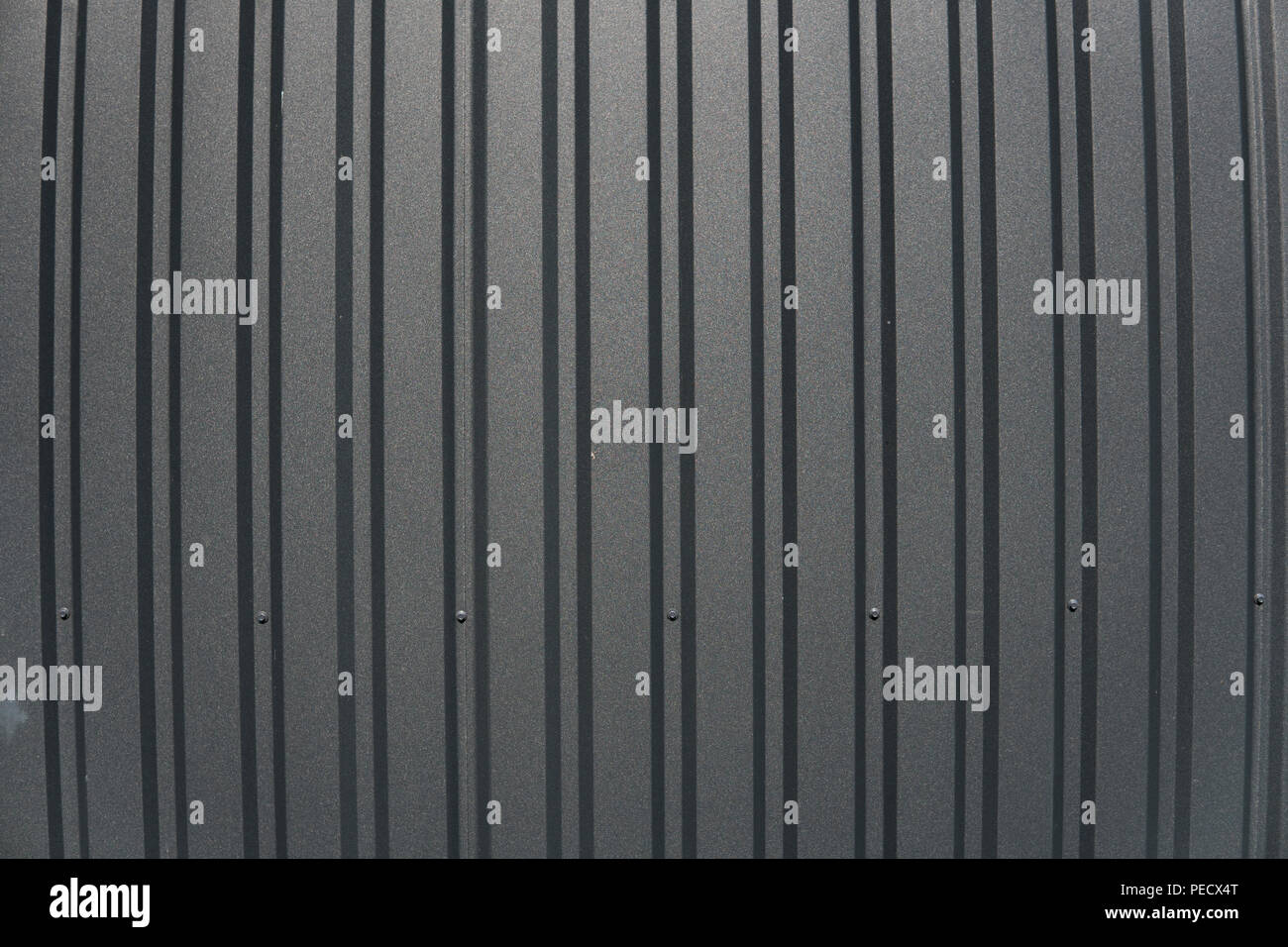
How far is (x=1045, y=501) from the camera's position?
260 centimetres

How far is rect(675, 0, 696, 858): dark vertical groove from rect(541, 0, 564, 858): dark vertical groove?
1.18 ft

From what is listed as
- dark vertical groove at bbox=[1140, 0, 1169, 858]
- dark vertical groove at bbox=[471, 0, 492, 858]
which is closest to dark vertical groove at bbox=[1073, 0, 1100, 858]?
dark vertical groove at bbox=[1140, 0, 1169, 858]

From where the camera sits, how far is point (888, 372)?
8.52ft

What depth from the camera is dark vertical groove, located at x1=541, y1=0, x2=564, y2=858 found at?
2590mm

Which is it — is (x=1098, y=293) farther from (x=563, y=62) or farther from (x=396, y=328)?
(x=396, y=328)

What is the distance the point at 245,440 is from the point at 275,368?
0.75 ft

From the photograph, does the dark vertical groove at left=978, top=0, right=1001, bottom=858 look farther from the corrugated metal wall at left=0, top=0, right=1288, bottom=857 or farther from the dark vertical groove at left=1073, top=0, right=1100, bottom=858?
the dark vertical groove at left=1073, top=0, right=1100, bottom=858

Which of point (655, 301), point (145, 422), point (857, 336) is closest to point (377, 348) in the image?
point (145, 422)

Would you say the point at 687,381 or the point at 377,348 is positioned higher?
the point at 377,348

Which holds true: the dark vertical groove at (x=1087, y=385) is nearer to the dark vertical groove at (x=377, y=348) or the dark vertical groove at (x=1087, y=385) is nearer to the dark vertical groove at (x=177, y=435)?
the dark vertical groove at (x=377, y=348)

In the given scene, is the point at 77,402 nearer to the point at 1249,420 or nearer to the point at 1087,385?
the point at 1087,385

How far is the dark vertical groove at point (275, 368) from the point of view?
2.59 meters

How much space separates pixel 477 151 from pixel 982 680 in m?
2.13
